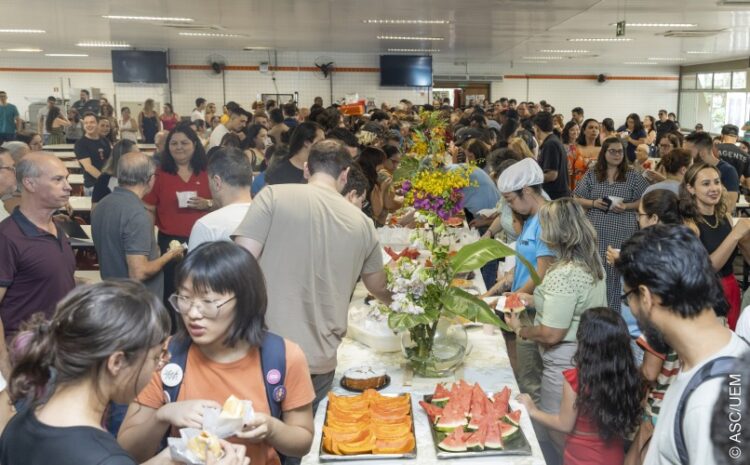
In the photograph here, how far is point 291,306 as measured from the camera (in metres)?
2.65

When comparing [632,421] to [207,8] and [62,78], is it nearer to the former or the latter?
[207,8]

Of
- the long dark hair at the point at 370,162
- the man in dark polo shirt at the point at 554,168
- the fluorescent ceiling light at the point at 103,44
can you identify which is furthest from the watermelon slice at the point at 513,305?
the fluorescent ceiling light at the point at 103,44

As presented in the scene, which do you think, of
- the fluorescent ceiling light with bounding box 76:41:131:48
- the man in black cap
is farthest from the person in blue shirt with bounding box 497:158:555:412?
the fluorescent ceiling light with bounding box 76:41:131:48

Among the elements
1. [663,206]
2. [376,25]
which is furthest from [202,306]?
[376,25]

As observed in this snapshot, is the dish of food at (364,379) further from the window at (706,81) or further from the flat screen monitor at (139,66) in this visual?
the window at (706,81)

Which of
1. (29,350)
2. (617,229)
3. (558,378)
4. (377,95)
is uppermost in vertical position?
(377,95)

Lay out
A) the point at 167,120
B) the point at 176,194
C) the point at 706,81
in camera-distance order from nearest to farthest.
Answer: the point at 176,194 → the point at 167,120 → the point at 706,81

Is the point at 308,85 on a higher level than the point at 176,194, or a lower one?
higher

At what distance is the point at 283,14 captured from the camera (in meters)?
7.81

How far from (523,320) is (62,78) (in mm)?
18101

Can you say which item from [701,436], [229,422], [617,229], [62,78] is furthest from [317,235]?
[62,78]

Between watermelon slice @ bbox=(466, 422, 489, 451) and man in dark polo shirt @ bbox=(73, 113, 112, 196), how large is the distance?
19.6ft

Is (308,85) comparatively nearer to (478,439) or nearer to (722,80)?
(722,80)

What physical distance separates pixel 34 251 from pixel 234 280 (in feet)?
5.23
